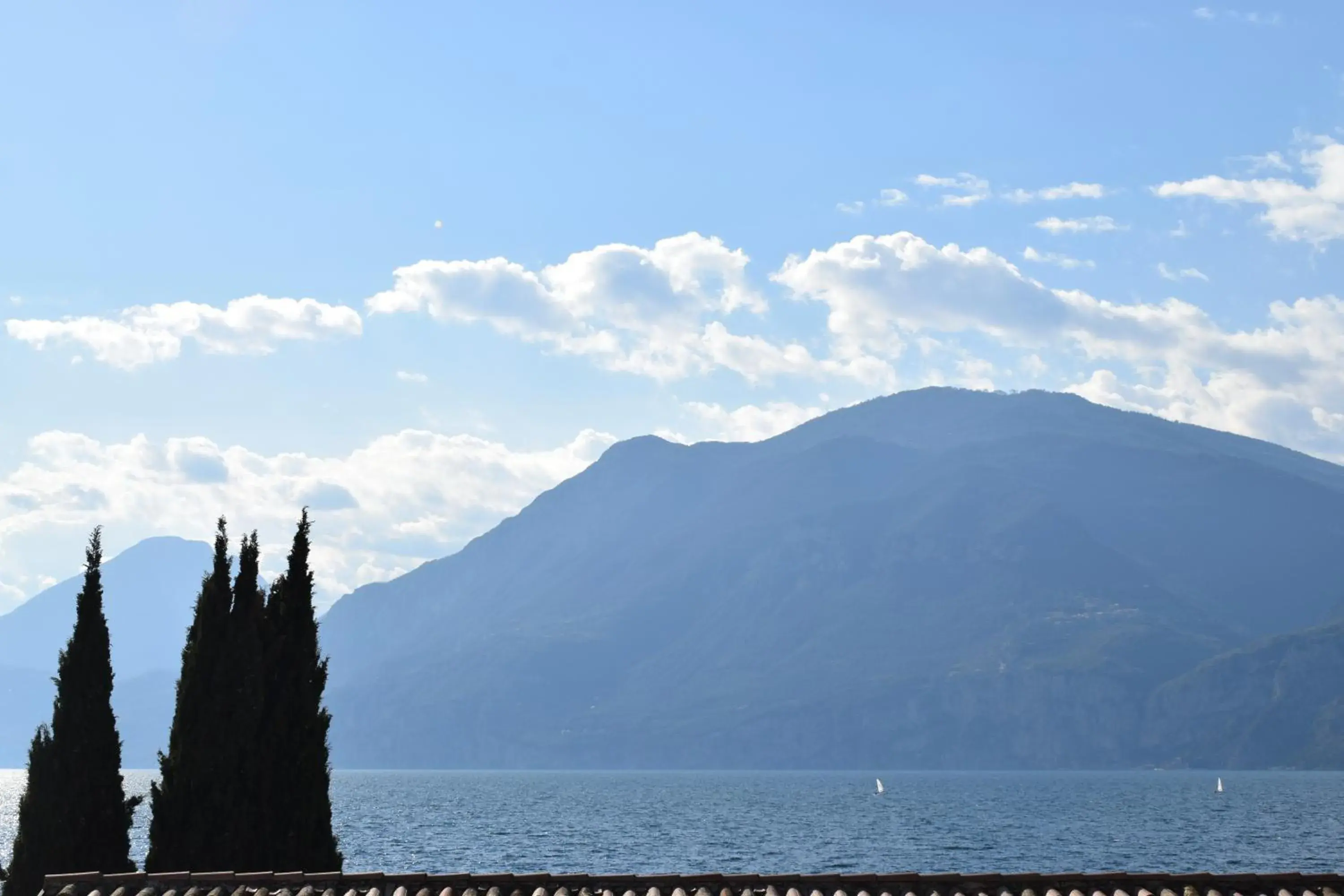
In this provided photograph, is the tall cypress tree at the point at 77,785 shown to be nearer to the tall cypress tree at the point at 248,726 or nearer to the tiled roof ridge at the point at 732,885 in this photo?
the tall cypress tree at the point at 248,726

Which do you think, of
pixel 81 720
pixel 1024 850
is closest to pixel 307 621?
pixel 81 720

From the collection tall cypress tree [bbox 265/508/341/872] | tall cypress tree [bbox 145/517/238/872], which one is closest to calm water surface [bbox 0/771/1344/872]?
tall cypress tree [bbox 265/508/341/872]

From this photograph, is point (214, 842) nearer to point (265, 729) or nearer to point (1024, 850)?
point (265, 729)

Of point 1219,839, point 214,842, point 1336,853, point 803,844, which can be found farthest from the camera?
point 1219,839

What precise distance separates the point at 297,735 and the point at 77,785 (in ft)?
22.0

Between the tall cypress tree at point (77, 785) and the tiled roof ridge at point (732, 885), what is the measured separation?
527 inches

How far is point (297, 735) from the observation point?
154 feet

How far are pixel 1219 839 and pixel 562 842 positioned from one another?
6697 cm

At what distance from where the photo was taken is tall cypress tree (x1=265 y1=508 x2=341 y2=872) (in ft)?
149

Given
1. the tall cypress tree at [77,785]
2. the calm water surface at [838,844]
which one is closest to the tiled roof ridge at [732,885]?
the tall cypress tree at [77,785]

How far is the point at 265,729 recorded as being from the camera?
153 ft

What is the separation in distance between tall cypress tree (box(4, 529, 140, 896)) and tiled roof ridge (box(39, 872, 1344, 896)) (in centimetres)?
1339

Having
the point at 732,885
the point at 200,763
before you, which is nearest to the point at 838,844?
the point at 200,763

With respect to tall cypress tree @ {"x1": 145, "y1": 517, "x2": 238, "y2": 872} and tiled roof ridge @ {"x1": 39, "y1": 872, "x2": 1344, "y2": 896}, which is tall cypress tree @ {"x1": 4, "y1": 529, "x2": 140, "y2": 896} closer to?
tall cypress tree @ {"x1": 145, "y1": 517, "x2": 238, "y2": 872}
